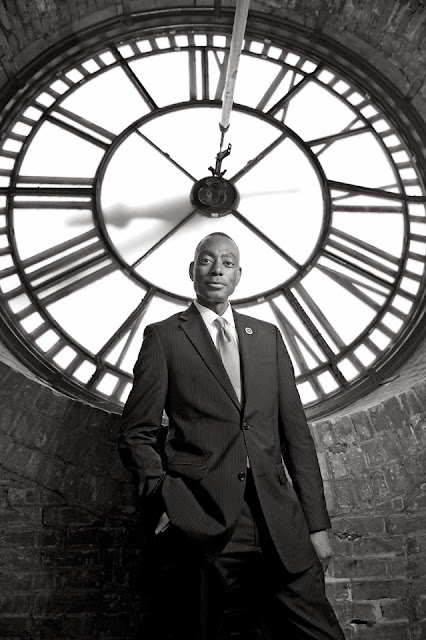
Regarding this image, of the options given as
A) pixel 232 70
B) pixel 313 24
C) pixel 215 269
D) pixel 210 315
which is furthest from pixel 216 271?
pixel 313 24

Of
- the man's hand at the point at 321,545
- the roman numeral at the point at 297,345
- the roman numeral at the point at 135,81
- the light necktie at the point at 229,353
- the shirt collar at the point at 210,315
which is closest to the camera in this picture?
the man's hand at the point at 321,545

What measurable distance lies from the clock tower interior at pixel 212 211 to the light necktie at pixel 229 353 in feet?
2.42

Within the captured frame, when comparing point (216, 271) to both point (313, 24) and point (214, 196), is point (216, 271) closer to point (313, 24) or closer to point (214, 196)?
point (214, 196)

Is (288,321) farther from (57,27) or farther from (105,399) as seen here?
(57,27)

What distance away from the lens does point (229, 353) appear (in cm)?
169

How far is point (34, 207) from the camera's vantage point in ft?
9.43

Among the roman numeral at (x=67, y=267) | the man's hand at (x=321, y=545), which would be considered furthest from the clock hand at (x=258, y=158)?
the man's hand at (x=321, y=545)

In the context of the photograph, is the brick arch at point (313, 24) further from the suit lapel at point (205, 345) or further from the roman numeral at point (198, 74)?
the suit lapel at point (205, 345)

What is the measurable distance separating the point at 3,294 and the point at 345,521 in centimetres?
169

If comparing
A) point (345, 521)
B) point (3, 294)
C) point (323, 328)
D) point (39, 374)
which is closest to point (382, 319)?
point (323, 328)

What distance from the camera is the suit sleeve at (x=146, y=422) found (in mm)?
1438

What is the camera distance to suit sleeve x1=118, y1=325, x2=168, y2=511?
144 cm

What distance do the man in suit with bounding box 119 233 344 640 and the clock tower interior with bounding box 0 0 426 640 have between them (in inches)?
27.0

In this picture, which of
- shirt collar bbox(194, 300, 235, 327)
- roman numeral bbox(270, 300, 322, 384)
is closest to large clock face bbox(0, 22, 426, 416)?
roman numeral bbox(270, 300, 322, 384)
